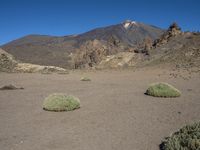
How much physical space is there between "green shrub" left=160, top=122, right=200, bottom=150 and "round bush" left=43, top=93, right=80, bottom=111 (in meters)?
6.96

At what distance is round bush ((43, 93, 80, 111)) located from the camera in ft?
44.9

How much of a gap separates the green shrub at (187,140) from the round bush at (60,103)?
6.96 metres

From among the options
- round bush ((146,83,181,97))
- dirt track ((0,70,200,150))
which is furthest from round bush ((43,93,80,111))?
round bush ((146,83,181,97))

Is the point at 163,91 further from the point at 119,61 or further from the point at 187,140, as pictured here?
the point at 119,61

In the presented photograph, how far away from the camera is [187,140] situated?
6809 millimetres

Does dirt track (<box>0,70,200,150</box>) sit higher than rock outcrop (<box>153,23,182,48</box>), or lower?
lower

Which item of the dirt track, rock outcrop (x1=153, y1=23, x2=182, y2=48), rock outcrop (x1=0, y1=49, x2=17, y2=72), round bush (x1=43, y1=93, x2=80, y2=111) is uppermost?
rock outcrop (x1=153, y1=23, x2=182, y2=48)

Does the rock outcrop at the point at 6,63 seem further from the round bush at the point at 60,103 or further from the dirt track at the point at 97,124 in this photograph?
the round bush at the point at 60,103

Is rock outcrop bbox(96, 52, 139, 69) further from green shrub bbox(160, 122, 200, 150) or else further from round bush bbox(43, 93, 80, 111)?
green shrub bbox(160, 122, 200, 150)

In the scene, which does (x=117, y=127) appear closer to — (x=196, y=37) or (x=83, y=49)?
(x=196, y=37)

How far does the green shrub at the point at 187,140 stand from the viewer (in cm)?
659

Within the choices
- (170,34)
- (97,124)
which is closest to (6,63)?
(170,34)

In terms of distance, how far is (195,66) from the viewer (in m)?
40.0

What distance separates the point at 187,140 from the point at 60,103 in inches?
306
